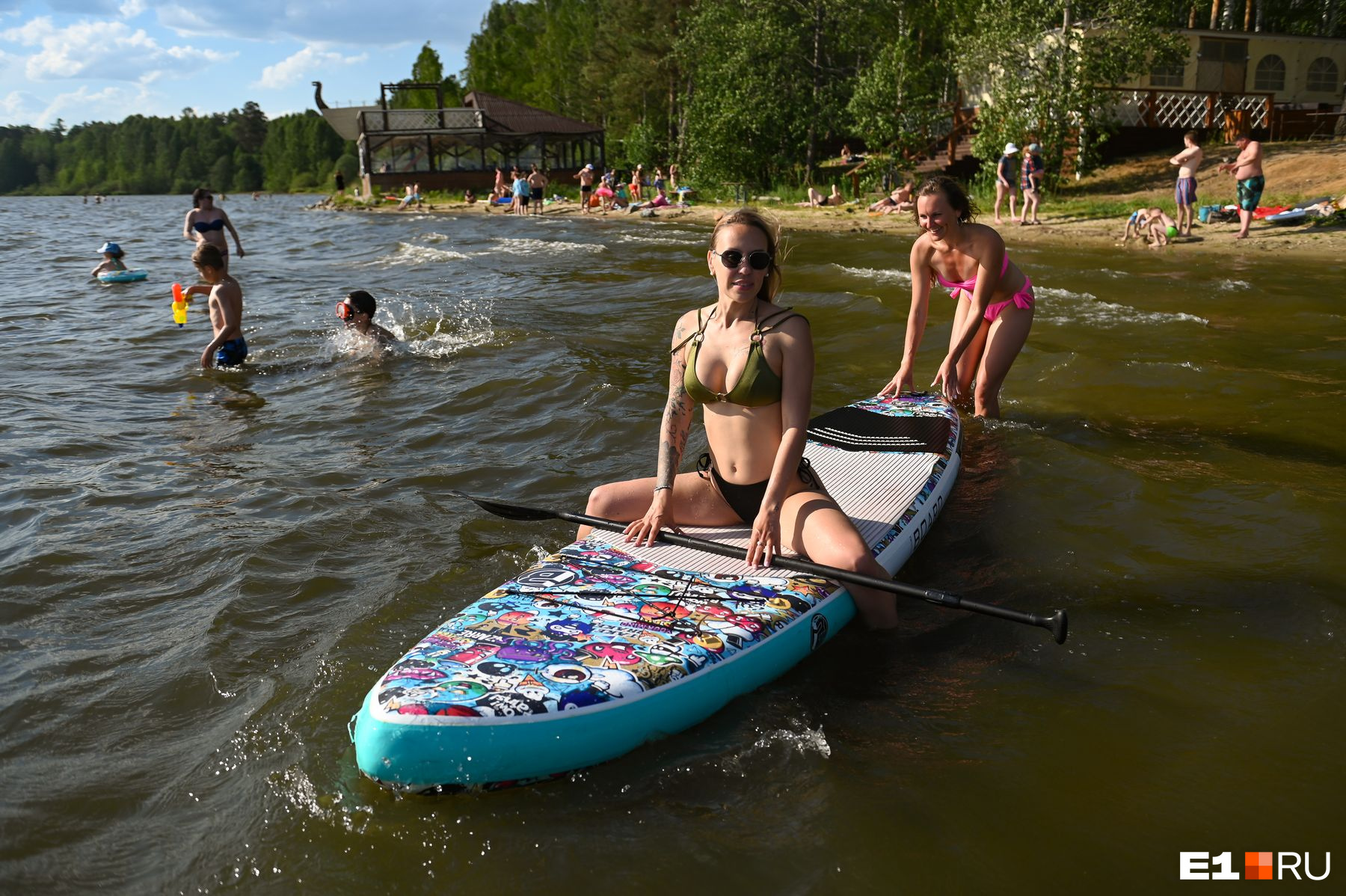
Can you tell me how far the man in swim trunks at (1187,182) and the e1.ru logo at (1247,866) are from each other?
16.0 m

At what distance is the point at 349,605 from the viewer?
191 inches

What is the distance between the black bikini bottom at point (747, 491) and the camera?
444 centimetres

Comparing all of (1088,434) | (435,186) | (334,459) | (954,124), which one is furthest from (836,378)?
(435,186)

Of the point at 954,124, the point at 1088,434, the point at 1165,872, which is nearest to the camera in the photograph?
the point at 1165,872

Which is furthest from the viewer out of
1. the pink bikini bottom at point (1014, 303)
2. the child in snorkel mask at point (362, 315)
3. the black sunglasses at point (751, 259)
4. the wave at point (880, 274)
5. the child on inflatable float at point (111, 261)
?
the child on inflatable float at point (111, 261)

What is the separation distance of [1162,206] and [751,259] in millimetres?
19791

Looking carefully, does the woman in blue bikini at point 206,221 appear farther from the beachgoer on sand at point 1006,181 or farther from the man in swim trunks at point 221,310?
the beachgoer on sand at point 1006,181

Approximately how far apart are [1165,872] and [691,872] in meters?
1.43

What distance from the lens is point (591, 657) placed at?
3455mm

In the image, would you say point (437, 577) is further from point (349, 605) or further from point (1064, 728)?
point (1064, 728)

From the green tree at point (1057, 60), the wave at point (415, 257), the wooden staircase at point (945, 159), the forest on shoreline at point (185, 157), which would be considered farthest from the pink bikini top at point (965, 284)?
the forest on shoreline at point (185, 157)

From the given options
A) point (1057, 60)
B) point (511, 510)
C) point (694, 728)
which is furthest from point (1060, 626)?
point (1057, 60)

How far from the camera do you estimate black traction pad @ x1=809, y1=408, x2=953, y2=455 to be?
231 inches

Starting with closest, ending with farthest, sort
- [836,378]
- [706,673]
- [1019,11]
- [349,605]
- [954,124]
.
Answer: [706,673] → [349,605] → [836,378] → [1019,11] → [954,124]
